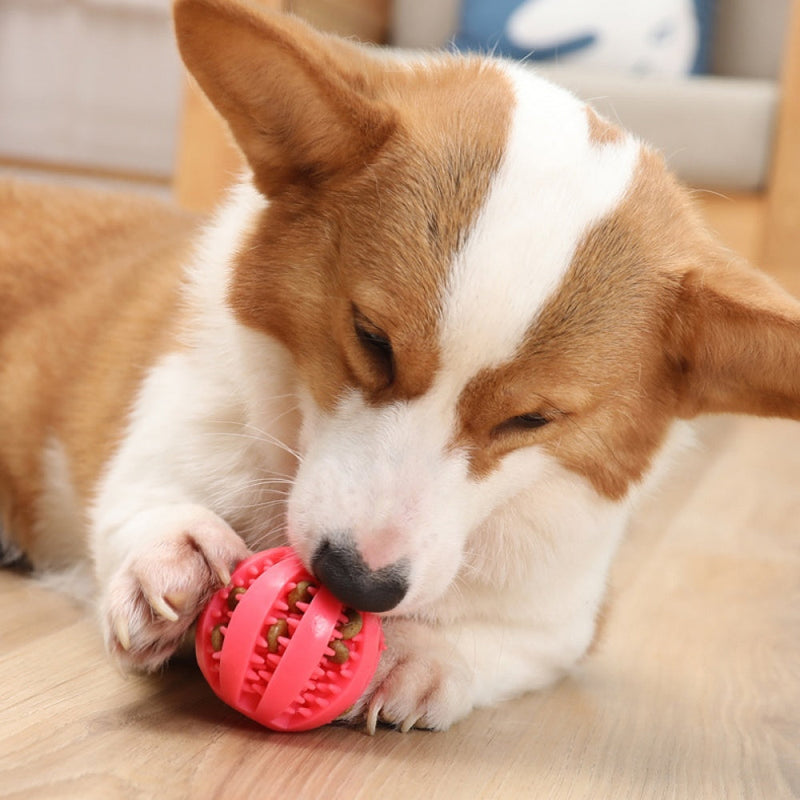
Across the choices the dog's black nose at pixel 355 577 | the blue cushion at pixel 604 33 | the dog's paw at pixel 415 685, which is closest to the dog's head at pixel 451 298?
the dog's black nose at pixel 355 577

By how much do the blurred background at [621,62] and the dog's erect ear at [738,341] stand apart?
1890 millimetres

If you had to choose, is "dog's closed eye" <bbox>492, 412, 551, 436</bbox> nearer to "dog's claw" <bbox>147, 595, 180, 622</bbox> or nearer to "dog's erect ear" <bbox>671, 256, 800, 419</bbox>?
"dog's erect ear" <bbox>671, 256, 800, 419</bbox>

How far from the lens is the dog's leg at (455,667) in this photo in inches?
53.5

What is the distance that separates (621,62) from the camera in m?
4.25

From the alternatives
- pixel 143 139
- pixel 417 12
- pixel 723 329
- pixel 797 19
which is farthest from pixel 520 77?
pixel 143 139

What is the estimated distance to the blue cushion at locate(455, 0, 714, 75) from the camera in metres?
4.22

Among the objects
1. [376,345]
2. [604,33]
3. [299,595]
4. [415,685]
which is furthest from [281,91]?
[604,33]

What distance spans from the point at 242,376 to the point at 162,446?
16 cm

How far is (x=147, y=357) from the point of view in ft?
→ 5.90

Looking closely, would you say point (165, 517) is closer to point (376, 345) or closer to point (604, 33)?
point (376, 345)

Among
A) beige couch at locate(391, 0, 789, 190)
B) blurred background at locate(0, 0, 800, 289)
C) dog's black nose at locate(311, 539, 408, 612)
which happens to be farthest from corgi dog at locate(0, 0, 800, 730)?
beige couch at locate(391, 0, 789, 190)

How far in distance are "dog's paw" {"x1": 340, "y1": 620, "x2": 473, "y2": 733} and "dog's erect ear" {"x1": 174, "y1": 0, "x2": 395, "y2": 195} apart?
1.88 feet

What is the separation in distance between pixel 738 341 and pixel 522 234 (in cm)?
31

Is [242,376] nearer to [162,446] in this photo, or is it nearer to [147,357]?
[162,446]
